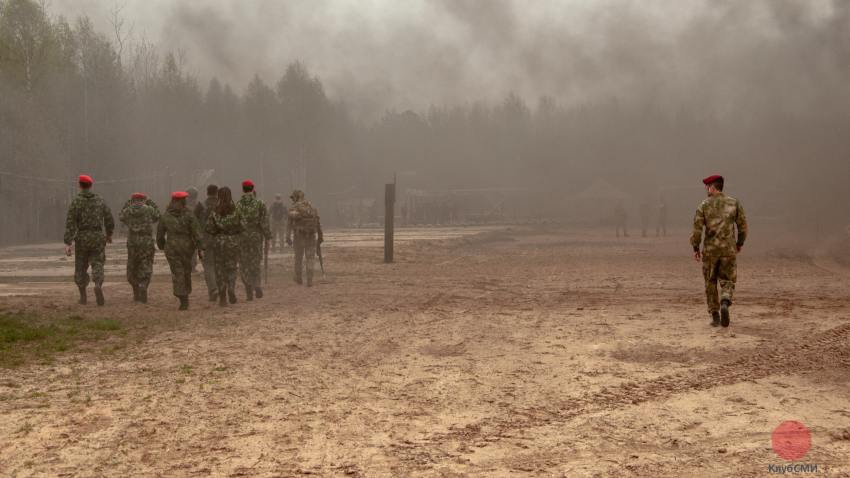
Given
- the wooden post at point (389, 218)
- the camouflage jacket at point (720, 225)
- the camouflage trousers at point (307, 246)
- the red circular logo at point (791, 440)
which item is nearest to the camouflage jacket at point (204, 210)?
the camouflage trousers at point (307, 246)

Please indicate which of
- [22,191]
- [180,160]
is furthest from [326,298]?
[180,160]

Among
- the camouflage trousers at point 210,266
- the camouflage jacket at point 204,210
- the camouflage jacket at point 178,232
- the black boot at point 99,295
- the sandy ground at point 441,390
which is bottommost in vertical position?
the sandy ground at point 441,390

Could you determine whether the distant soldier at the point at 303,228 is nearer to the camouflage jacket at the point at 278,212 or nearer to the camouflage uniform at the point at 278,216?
the camouflage uniform at the point at 278,216

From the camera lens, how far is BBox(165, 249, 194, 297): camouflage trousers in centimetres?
1022

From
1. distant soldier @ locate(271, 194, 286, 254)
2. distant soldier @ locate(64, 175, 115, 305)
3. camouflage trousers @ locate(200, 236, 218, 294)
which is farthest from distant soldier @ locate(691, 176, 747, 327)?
distant soldier @ locate(271, 194, 286, 254)

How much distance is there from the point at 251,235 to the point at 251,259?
39cm

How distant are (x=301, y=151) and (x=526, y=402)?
59.2 metres

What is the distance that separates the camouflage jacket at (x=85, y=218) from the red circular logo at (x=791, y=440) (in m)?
9.21

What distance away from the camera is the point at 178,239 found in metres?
10.4

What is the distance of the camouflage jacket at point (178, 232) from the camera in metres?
10.3

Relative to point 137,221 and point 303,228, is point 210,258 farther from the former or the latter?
point 303,228

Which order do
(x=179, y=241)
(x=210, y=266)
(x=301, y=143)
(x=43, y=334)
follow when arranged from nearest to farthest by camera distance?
1. (x=43, y=334)
2. (x=179, y=241)
3. (x=210, y=266)
4. (x=301, y=143)

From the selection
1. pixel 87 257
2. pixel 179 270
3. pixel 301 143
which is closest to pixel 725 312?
pixel 179 270

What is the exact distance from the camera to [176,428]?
4.73 m
